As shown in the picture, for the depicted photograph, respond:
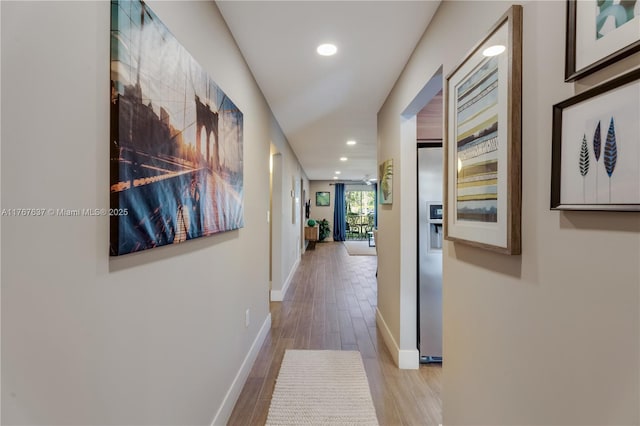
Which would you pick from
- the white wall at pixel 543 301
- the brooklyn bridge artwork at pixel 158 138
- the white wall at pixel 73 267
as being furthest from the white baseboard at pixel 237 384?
the white wall at pixel 543 301

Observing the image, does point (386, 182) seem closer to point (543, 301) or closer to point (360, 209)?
point (543, 301)

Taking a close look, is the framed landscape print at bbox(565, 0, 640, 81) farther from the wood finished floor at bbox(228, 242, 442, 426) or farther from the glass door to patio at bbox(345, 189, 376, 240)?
the glass door to patio at bbox(345, 189, 376, 240)

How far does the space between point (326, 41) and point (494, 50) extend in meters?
1.20

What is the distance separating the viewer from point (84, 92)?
0.74 m

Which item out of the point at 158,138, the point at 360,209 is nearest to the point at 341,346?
the point at 158,138

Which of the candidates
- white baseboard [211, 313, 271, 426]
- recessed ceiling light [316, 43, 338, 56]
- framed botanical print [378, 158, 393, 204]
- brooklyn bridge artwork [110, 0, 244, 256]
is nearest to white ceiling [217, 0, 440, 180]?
recessed ceiling light [316, 43, 338, 56]

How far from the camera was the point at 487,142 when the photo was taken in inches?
43.4

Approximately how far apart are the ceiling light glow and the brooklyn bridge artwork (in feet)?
3.95

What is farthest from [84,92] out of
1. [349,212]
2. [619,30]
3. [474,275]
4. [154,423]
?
[349,212]

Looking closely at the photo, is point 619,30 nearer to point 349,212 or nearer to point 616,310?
point 616,310

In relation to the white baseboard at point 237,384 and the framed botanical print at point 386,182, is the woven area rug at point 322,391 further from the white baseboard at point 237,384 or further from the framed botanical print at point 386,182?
the framed botanical print at point 386,182

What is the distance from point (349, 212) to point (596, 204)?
37.4 ft

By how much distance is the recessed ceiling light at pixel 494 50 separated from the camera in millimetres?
1010

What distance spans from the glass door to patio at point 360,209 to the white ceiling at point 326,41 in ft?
27.5
